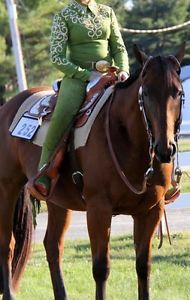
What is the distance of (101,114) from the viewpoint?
580 centimetres

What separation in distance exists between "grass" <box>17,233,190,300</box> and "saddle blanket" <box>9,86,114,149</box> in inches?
57.5

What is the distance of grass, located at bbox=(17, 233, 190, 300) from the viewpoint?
269 inches

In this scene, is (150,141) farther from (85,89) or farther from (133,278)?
(133,278)

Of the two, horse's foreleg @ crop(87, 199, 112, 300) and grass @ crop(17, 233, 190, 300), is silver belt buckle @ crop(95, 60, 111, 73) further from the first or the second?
grass @ crop(17, 233, 190, 300)

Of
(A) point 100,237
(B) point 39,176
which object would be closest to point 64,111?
(B) point 39,176

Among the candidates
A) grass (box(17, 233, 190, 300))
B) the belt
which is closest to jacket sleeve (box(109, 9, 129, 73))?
the belt

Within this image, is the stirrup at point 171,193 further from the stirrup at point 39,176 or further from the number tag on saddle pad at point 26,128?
the number tag on saddle pad at point 26,128

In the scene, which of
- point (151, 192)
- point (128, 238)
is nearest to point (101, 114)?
point (151, 192)

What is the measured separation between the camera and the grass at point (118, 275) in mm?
6832

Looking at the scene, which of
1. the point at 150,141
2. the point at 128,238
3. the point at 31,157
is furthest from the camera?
the point at 128,238

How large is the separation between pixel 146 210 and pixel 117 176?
39 centimetres

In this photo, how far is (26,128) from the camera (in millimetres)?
6621

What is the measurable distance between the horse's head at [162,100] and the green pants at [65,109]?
2.83 ft

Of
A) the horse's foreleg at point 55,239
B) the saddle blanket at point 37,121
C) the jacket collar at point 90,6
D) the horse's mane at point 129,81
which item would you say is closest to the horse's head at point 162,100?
the horse's mane at point 129,81
